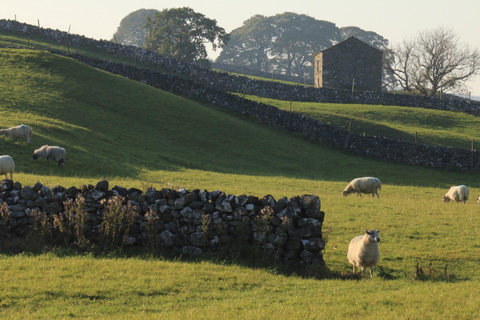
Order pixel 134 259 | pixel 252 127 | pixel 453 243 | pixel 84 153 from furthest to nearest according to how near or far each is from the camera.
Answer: pixel 252 127 → pixel 84 153 → pixel 453 243 → pixel 134 259

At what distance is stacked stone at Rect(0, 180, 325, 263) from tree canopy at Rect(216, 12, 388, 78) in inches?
4695

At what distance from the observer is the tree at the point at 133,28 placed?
480ft

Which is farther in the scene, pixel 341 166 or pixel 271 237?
pixel 341 166

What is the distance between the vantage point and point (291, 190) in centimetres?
2333

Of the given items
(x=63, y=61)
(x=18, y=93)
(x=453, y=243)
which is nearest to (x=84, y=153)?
(x=18, y=93)

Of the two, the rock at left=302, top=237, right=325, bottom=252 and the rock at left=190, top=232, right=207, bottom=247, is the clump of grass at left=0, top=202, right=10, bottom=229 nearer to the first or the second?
the rock at left=190, top=232, right=207, bottom=247

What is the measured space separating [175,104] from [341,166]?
48.2 ft

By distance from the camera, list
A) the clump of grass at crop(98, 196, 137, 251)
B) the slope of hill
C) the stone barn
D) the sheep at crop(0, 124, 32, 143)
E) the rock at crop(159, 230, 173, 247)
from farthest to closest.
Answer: the stone barn
the slope of hill
the sheep at crop(0, 124, 32, 143)
the rock at crop(159, 230, 173, 247)
the clump of grass at crop(98, 196, 137, 251)

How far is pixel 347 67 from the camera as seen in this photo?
230ft

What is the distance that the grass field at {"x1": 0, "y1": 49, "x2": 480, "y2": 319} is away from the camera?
28.6 feet

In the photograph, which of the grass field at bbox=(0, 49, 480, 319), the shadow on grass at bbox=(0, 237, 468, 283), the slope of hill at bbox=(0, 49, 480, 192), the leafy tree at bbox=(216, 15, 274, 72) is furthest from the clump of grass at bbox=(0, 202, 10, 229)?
the leafy tree at bbox=(216, 15, 274, 72)

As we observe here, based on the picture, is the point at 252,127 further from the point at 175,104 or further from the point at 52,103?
the point at 52,103

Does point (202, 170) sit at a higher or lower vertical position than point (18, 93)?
lower

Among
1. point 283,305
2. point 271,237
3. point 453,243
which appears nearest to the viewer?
point 283,305
